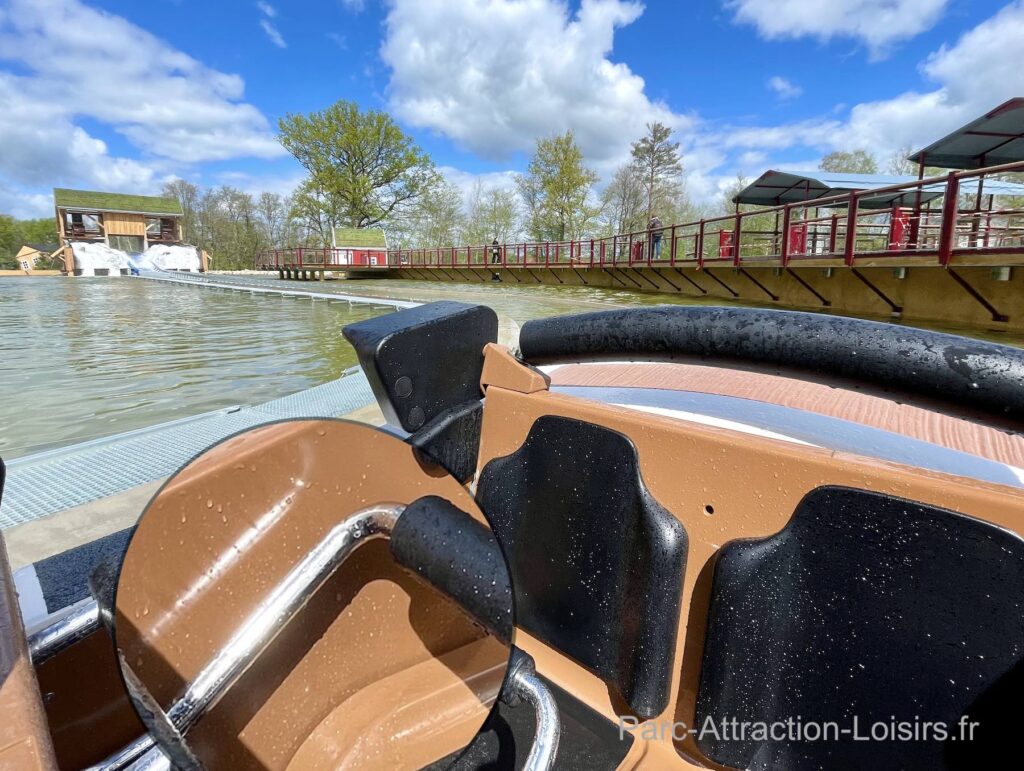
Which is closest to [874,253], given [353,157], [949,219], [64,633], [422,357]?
[949,219]

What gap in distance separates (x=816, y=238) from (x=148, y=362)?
15.5 metres

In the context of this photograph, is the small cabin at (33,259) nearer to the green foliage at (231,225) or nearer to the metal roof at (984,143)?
the green foliage at (231,225)

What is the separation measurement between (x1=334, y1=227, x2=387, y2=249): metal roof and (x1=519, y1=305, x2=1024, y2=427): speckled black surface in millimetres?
36357

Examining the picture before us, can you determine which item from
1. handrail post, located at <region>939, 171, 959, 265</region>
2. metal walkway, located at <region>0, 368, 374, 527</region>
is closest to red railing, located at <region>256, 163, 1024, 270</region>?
handrail post, located at <region>939, 171, 959, 265</region>

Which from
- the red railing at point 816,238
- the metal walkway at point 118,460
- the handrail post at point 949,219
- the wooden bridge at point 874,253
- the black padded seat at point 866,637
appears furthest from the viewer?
the red railing at point 816,238

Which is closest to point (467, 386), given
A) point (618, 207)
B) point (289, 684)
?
point (289, 684)

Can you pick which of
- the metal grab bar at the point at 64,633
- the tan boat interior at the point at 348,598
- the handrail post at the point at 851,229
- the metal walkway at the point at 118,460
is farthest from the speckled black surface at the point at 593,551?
the handrail post at the point at 851,229

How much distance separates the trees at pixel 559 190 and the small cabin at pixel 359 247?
10.0 m

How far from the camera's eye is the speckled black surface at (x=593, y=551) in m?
0.79

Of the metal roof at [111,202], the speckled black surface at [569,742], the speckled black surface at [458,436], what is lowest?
the speckled black surface at [569,742]

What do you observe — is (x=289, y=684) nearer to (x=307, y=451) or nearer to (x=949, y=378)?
(x=307, y=451)

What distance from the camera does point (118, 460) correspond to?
2.46 m

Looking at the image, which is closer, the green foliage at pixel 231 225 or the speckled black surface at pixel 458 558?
the speckled black surface at pixel 458 558

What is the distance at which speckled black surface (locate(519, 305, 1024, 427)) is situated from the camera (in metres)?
0.62
